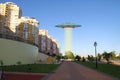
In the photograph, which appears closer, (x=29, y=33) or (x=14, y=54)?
(x=14, y=54)

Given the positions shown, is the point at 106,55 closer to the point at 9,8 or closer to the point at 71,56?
the point at 71,56

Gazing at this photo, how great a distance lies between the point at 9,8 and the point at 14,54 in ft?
221

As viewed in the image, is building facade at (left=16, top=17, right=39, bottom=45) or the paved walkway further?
building facade at (left=16, top=17, right=39, bottom=45)

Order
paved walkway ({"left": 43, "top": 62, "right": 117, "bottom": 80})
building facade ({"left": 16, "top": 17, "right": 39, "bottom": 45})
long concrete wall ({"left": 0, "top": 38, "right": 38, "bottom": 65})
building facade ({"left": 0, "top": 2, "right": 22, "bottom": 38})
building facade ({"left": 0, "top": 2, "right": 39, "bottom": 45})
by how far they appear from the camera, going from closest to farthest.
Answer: paved walkway ({"left": 43, "top": 62, "right": 117, "bottom": 80}) < long concrete wall ({"left": 0, "top": 38, "right": 38, "bottom": 65}) < building facade ({"left": 16, "top": 17, "right": 39, "bottom": 45}) < building facade ({"left": 0, "top": 2, "right": 39, "bottom": 45}) < building facade ({"left": 0, "top": 2, "right": 22, "bottom": 38})

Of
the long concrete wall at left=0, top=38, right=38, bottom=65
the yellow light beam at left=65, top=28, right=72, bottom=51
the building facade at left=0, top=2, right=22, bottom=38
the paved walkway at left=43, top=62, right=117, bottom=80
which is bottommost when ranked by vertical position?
the paved walkway at left=43, top=62, right=117, bottom=80

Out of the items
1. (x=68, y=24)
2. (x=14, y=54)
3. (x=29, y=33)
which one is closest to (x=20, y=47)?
(x=14, y=54)

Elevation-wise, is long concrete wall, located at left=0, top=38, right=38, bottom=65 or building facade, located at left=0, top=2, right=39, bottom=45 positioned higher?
building facade, located at left=0, top=2, right=39, bottom=45

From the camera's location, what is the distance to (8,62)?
134ft

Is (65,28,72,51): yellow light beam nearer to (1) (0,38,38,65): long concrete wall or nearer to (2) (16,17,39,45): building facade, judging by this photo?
(2) (16,17,39,45): building facade

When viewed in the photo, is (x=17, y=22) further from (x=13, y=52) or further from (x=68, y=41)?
(x=13, y=52)

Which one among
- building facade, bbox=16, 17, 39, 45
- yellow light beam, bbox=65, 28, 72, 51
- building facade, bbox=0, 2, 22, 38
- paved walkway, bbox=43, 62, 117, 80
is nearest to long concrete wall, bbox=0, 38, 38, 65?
paved walkway, bbox=43, 62, 117, 80

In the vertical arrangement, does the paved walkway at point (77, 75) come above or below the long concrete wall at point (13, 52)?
below

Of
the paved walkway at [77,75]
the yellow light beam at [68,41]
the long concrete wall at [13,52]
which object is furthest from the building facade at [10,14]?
the paved walkway at [77,75]

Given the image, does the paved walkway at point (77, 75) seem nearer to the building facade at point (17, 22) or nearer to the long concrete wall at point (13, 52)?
the long concrete wall at point (13, 52)
